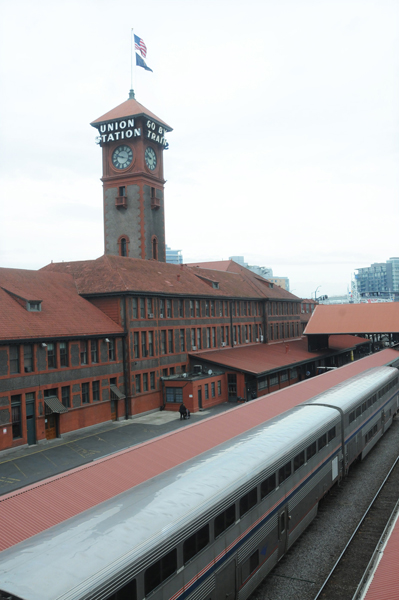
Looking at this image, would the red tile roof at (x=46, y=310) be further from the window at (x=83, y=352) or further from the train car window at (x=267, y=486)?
the train car window at (x=267, y=486)

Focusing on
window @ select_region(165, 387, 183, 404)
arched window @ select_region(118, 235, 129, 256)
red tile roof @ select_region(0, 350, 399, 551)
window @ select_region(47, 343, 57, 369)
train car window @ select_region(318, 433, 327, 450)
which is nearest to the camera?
red tile roof @ select_region(0, 350, 399, 551)

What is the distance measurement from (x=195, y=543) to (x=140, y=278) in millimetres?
36874

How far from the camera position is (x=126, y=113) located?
61156 millimetres

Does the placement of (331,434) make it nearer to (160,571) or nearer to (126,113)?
(160,571)

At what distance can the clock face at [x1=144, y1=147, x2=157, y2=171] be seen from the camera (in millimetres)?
61031

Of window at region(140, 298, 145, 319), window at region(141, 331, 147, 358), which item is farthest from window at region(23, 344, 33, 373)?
window at region(140, 298, 145, 319)

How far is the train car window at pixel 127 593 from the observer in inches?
364

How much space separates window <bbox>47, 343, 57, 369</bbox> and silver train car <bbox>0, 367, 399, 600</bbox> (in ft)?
67.8

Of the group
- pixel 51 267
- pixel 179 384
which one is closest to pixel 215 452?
pixel 179 384

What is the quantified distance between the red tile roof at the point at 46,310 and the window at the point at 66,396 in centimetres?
409

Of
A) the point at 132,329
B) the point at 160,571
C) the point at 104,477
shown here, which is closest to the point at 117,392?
the point at 132,329

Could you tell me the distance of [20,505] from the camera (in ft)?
46.3

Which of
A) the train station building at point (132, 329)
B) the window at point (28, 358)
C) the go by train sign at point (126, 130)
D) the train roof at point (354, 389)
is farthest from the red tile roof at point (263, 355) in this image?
the go by train sign at point (126, 130)

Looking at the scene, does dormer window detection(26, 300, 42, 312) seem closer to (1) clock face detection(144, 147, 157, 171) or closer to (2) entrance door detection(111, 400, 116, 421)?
(2) entrance door detection(111, 400, 116, 421)
